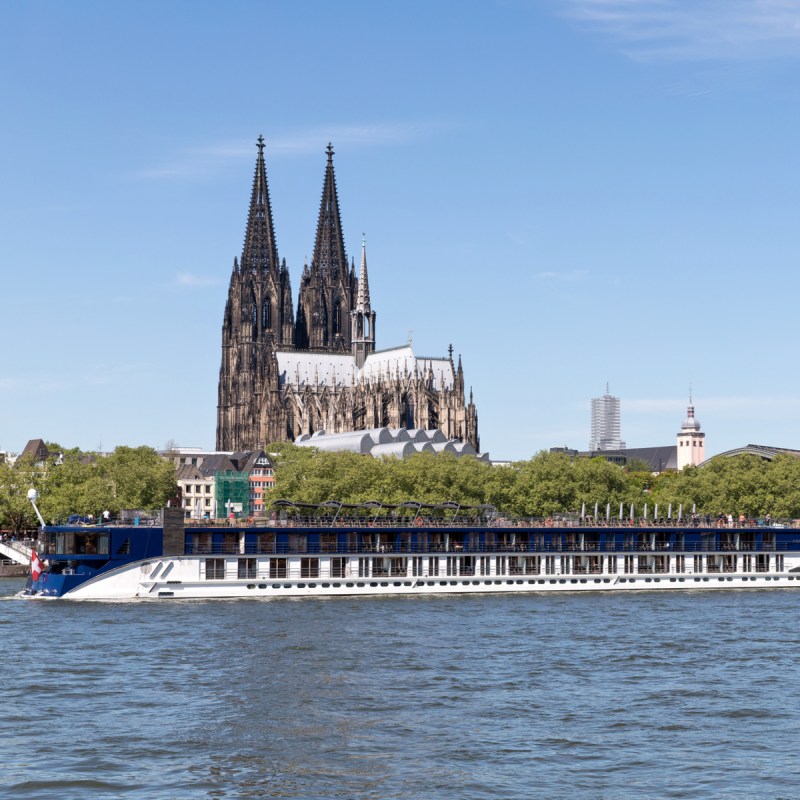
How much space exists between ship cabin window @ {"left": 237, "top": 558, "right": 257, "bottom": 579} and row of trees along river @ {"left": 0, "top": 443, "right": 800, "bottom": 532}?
4071 cm

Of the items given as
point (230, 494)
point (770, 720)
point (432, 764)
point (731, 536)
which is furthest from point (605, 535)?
point (230, 494)

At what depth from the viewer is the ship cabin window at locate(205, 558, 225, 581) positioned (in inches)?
2847

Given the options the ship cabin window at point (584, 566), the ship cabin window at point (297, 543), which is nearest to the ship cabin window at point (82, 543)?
the ship cabin window at point (297, 543)

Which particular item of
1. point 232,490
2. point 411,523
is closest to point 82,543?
point 411,523

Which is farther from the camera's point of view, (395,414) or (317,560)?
(395,414)

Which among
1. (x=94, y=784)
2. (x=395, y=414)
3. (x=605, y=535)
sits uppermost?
(x=395, y=414)

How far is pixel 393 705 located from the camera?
41438 millimetres

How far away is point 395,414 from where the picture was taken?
189375 mm

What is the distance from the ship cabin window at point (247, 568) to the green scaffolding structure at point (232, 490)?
322ft

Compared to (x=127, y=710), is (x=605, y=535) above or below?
above

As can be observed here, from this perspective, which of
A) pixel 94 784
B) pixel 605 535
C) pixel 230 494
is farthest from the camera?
pixel 230 494

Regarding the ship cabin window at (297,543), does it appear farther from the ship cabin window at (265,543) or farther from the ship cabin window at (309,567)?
the ship cabin window at (265,543)

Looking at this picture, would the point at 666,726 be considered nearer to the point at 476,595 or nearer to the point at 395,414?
the point at 476,595

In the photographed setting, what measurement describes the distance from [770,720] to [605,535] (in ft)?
138
